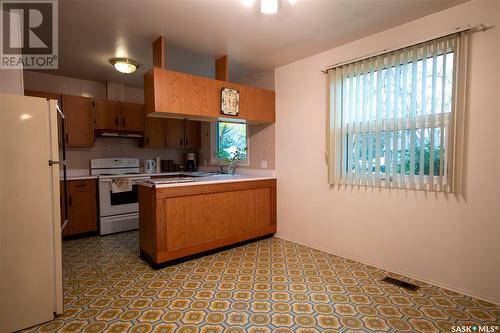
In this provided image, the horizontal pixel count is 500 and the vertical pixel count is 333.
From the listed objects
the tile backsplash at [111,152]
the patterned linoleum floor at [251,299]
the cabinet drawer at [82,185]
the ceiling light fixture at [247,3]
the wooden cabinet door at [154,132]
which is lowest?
the patterned linoleum floor at [251,299]

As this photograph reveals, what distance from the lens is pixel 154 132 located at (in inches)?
187

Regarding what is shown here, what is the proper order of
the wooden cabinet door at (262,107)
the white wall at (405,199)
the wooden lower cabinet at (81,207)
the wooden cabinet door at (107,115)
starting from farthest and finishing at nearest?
the wooden cabinet door at (107,115), the wooden lower cabinet at (81,207), the wooden cabinet door at (262,107), the white wall at (405,199)

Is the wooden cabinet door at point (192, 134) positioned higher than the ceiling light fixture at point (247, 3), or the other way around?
the ceiling light fixture at point (247, 3)

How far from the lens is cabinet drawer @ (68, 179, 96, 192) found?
3.78 meters

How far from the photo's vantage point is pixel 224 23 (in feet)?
8.08

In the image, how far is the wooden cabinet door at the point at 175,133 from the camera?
494 cm

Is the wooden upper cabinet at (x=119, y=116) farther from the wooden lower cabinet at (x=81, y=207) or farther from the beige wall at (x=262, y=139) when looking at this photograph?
the beige wall at (x=262, y=139)

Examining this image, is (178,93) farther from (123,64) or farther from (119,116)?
(119,116)

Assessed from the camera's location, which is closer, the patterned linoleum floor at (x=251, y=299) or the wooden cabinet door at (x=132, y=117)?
the patterned linoleum floor at (x=251, y=299)

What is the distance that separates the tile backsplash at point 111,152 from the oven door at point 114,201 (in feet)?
2.37

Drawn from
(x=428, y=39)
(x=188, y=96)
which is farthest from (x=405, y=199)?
(x=188, y=96)

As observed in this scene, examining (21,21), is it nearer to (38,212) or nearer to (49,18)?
(49,18)

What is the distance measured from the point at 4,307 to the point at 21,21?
7.60 ft

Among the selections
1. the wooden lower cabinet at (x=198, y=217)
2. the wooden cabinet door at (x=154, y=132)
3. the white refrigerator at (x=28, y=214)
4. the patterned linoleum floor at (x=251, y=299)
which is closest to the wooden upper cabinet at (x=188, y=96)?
the wooden lower cabinet at (x=198, y=217)
